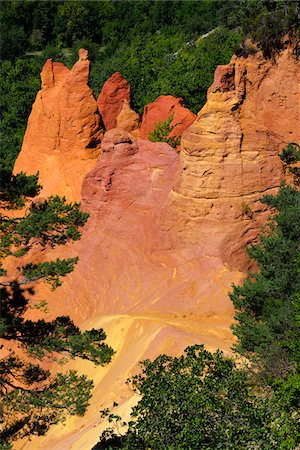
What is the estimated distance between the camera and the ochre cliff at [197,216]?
2759 cm

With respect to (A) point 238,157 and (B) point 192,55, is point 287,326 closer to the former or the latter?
(A) point 238,157

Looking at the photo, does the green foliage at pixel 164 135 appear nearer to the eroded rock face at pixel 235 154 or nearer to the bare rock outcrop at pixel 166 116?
the bare rock outcrop at pixel 166 116

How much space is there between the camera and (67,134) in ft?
134

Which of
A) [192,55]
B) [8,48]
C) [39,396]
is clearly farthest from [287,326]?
[8,48]

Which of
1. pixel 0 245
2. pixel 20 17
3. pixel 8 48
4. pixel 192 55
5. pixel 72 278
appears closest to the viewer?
pixel 0 245

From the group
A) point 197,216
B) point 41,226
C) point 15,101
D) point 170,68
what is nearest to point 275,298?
point 197,216

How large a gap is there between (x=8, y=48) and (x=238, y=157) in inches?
2809

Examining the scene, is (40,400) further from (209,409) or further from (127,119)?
(127,119)

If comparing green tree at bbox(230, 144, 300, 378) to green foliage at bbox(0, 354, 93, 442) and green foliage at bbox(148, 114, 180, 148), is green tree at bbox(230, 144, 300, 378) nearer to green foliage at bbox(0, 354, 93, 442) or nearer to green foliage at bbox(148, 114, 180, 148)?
green foliage at bbox(0, 354, 93, 442)

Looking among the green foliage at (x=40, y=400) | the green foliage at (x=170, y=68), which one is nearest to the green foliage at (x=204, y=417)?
the green foliage at (x=40, y=400)

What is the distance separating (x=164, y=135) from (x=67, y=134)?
6.30 metres

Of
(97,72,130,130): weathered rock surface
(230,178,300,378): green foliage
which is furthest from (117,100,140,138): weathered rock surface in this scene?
(230,178,300,378): green foliage

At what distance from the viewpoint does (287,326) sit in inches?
767

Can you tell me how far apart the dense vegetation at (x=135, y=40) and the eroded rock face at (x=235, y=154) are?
1.81 meters
